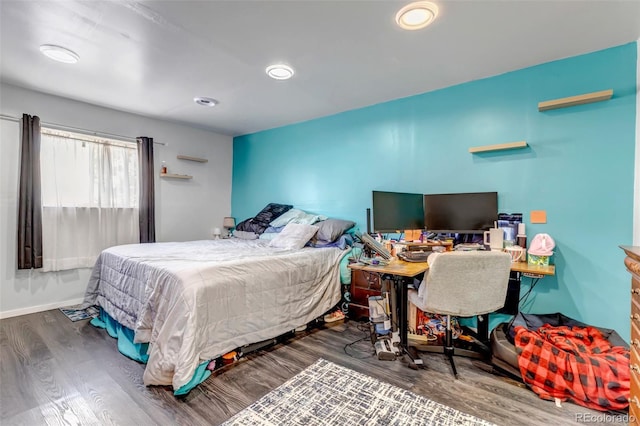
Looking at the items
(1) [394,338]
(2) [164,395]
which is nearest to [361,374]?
(1) [394,338]

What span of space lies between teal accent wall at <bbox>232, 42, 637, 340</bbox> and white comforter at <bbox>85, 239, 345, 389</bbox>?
1252 mm

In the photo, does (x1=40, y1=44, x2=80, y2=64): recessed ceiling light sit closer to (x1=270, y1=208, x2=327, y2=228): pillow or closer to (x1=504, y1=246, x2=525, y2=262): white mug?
(x1=270, y1=208, x2=327, y2=228): pillow

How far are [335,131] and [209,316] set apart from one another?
2.79 m

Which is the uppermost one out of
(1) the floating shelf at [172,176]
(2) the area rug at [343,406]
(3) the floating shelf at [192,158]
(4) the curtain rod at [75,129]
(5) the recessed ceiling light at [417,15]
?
(5) the recessed ceiling light at [417,15]

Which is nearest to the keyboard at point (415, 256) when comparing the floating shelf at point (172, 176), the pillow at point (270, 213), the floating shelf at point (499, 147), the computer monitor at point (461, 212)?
the computer monitor at point (461, 212)

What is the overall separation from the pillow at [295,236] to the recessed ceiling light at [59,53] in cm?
250

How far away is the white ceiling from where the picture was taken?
1.82 meters

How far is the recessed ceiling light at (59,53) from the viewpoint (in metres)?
2.28

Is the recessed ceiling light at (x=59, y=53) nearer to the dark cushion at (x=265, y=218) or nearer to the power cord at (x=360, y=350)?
the dark cushion at (x=265, y=218)

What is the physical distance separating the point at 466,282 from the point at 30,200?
4.31 meters

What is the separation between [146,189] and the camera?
155 inches

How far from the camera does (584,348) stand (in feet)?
6.26

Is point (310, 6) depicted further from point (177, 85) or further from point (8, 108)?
point (8, 108)

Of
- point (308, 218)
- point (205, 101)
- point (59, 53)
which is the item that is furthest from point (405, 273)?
point (59, 53)
